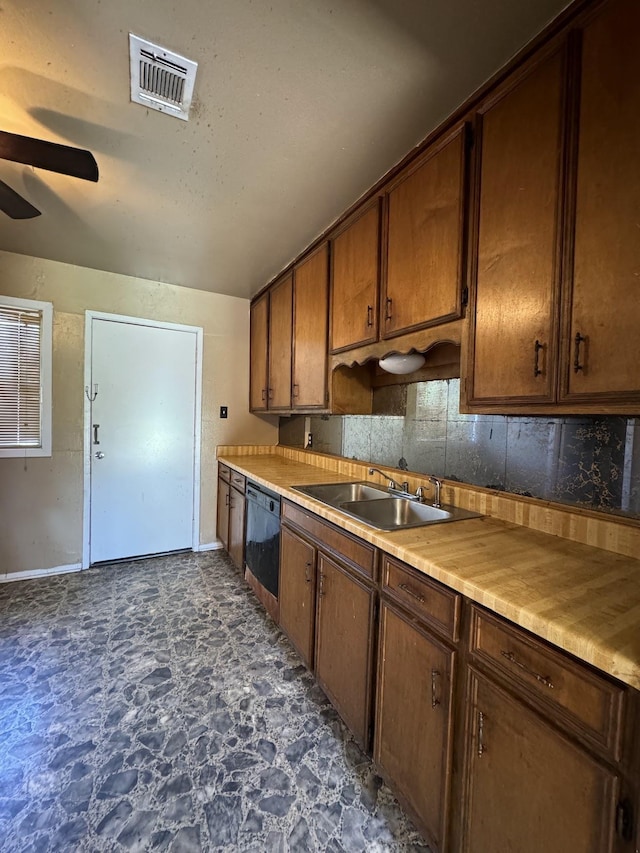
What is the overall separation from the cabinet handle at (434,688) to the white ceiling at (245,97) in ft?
6.20

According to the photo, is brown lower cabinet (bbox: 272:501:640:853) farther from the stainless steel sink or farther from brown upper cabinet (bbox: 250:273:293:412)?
brown upper cabinet (bbox: 250:273:293:412)

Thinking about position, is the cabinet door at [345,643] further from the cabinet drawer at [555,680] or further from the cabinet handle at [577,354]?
the cabinet handle at [577,354]

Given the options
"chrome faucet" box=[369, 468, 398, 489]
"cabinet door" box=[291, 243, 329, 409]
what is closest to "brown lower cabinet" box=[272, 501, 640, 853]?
"chrome faucet" box=[369, 468, 398, 489]

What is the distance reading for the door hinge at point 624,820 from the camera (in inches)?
24.3

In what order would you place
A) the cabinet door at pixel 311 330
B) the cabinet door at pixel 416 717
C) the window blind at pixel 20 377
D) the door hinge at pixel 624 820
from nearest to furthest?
the door hinge at pixel 624 820 < the cabinet door at pixel 416 717 < the cabinet door at pixel 311 330 < the window blind at pixel 20 377

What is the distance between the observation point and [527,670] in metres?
0.78

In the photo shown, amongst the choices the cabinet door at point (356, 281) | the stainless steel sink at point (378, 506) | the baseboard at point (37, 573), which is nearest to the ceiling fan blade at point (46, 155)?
the cabinet door at point (356, 281)

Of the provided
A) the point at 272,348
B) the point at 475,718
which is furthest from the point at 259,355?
the point at 475,718

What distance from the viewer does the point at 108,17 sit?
1.05 m

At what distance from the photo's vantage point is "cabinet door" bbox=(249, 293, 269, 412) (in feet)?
10.5

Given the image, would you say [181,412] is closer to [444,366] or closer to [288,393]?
[288,393]

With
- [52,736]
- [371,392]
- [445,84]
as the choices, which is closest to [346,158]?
[445,84]

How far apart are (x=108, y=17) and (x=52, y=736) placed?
256 centimetres

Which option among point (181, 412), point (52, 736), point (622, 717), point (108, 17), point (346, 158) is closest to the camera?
point (622, 717)
